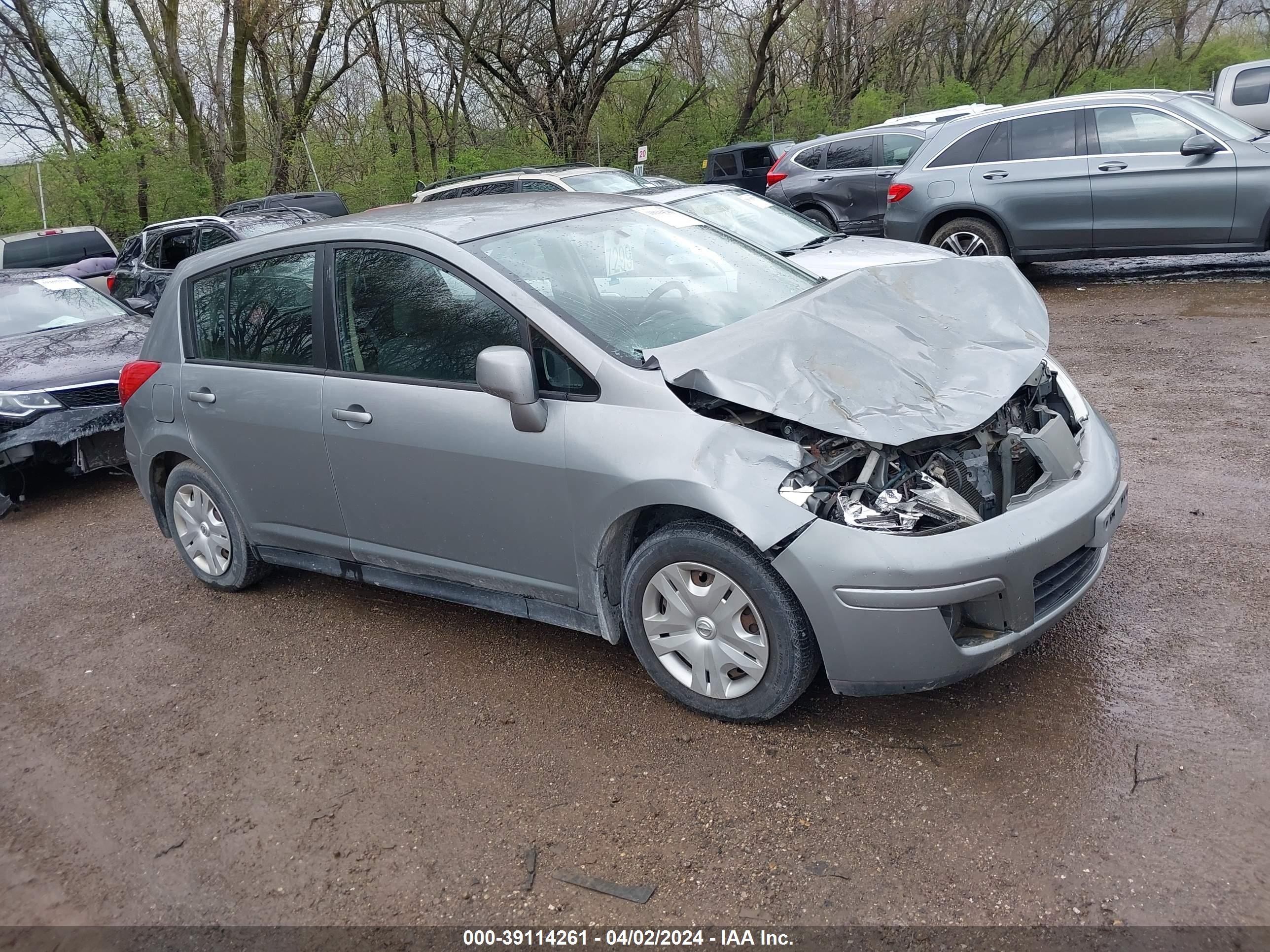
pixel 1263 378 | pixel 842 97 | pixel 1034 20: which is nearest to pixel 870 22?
pixel 842 97

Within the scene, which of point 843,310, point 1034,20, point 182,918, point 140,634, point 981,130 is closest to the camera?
point 182,918

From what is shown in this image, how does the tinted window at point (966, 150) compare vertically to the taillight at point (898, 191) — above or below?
above

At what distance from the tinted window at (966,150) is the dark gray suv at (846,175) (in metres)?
2.40

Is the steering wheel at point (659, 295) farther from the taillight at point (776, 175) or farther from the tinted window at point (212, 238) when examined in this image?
the taillight at point (776, 175)

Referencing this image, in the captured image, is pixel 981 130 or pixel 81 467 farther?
pixel 981 130

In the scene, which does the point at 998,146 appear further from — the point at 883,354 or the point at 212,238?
the point at 212,238

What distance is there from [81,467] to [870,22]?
2810 cm

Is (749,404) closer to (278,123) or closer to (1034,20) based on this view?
(278,123)

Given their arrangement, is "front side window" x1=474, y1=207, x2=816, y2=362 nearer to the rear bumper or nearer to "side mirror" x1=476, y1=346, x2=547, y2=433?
"side mirror" x1=476, y1=346, x2=547, y2=433

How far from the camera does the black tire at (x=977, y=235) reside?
34.4 ft

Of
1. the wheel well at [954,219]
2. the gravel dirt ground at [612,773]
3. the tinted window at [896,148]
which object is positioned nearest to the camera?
the gravel dirt ground at [612,773]

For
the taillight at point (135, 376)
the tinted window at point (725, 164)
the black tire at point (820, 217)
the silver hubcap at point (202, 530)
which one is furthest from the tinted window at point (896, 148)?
the silver hubcap at point (202, 530)

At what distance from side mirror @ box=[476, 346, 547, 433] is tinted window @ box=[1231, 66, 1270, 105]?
13.8m

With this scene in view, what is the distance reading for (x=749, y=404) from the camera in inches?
128
